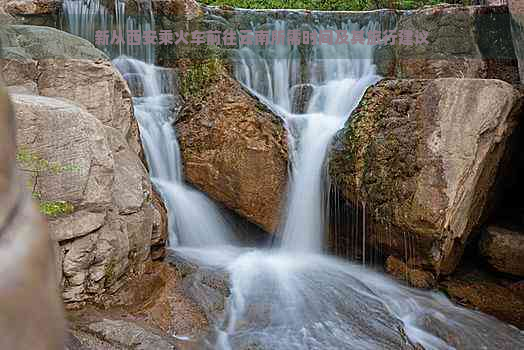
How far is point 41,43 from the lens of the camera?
532 centimetres

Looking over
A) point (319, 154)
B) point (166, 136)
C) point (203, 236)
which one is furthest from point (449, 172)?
point (166, 136)

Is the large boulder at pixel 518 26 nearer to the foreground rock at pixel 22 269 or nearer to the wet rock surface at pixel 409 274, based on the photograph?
the wet rock surface at pixel 409 274

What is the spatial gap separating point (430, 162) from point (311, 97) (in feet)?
10.1

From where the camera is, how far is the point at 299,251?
679 cm

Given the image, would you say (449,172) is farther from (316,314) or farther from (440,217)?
(316,314)

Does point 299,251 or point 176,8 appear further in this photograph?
point 176,8

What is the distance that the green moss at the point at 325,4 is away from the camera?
1296 cm

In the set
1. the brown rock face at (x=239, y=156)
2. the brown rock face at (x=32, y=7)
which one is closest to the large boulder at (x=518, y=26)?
the brown rock face at (x=239, y=156)

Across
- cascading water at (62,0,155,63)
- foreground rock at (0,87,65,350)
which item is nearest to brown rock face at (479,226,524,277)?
foreground rock at (0,87,65,350)

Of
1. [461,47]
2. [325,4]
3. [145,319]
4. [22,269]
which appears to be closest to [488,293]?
[145,319]

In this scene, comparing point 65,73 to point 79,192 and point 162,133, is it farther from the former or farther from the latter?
point 162,133

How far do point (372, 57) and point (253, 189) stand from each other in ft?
13.4

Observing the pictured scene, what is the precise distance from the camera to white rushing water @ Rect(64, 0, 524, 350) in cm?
438

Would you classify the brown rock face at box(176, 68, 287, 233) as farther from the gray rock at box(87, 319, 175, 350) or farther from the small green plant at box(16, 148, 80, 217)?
the gray rock at box(87, 319, 175, 350)
